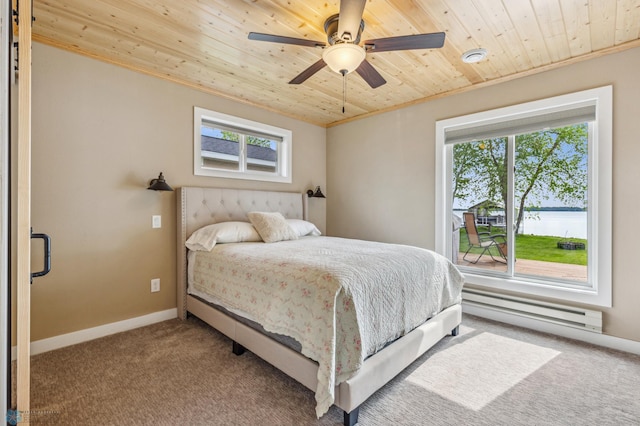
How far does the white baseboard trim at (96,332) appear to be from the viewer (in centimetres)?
235

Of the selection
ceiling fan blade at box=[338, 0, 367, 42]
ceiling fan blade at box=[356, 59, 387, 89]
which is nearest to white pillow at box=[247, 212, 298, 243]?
ceiling fan blade at box=[356, 59, 387, 89]

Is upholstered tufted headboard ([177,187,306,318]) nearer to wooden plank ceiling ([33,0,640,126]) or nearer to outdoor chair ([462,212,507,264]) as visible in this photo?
wooden plank ceiling ([33,0,640,126])

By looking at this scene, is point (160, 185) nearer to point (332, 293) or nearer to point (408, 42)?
point (332, 293)

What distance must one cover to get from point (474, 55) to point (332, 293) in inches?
93.9

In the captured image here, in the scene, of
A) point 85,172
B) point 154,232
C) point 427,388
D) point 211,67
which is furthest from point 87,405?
point 211,67

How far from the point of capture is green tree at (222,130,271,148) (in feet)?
11.8

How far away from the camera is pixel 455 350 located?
2400 mm

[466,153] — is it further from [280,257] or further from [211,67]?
[211,67]

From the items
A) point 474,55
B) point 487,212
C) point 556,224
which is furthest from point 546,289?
point 474,55

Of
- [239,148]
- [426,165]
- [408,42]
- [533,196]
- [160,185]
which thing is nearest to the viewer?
[408,42]

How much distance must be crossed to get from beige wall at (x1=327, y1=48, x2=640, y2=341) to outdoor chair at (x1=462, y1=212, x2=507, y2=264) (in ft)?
1.33

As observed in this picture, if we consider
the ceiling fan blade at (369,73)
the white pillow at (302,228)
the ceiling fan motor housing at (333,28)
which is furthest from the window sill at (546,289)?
the ceiling fan motor housing at (333,28)

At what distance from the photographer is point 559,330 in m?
2.68

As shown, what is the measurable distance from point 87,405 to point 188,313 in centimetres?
133
